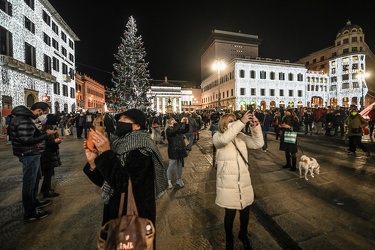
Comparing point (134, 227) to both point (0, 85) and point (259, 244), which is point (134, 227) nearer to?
point (259, 244)

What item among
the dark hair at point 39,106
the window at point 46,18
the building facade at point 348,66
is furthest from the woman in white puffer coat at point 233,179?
the building facade at point 348,66

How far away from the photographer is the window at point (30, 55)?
22.4 metres

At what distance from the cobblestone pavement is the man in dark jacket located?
29 cm

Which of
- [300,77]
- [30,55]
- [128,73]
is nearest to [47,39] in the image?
[30,55]

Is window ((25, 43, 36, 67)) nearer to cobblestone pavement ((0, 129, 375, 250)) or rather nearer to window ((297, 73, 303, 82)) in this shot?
cobblestone pavement ((0, 129, 375, 250))

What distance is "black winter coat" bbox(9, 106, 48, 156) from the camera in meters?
3.39

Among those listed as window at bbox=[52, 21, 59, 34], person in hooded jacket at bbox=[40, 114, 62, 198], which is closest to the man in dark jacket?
person in hooded jacket at bbox=[40, 114, 62, 198]

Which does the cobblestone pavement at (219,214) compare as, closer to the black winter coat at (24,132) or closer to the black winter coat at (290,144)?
the black winter coat at (290,144)

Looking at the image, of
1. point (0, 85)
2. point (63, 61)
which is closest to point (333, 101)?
point (63, 61)

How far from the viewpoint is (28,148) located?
354 centimetres

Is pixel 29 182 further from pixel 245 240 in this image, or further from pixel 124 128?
pixel 245 240

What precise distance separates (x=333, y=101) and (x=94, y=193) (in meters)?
72.3

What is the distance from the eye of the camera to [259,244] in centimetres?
287

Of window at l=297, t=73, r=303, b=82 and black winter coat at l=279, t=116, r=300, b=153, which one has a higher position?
→ window at l=297, t=73, r=303, b=82
